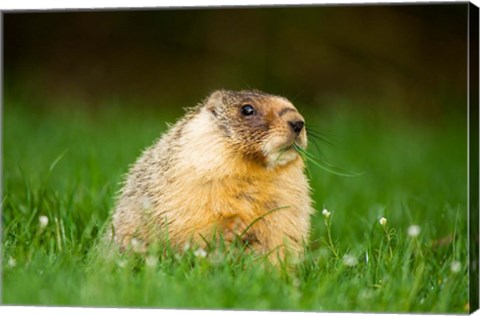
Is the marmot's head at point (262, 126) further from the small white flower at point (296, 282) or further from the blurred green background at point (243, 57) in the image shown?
the blurred green background at point (243, 57)

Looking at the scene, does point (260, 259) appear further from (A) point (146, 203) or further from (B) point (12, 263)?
(B) point (12, 263)

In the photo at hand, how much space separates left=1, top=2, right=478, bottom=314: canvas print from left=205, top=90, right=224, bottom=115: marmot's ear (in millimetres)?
28

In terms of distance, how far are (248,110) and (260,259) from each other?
0.80 metres

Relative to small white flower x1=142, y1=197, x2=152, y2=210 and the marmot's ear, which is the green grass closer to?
small white flower x1=142, y1=197, x2=152, y2=210

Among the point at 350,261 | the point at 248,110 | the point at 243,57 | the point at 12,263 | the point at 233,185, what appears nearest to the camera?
Answer: the point at 350,261

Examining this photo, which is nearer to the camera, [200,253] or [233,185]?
[200,253]

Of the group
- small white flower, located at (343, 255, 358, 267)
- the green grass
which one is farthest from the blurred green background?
small white flower, located at (343, 255, 358, 267)

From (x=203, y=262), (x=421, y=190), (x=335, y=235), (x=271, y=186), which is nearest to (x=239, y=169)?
(x=271, y=186)

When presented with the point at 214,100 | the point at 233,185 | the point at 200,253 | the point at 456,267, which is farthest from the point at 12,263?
the point at 456,267

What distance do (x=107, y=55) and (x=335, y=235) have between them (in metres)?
2.36

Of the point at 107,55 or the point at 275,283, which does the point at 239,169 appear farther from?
the point at 107,55

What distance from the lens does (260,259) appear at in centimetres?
538

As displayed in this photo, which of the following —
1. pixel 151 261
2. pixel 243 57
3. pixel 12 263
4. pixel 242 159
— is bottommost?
pixel 12 263

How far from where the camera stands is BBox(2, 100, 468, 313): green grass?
16.7 feet
